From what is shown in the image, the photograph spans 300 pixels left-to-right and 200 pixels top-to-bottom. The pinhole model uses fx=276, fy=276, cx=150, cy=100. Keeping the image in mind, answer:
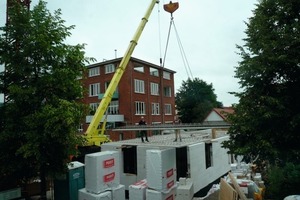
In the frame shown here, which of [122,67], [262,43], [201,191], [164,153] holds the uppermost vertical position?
[122,67]

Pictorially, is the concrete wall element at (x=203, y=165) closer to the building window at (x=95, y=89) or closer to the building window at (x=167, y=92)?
the building window at (x=95, y=89)

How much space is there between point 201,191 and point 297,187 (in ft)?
17.2

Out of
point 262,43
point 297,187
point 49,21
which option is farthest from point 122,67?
point 297,187

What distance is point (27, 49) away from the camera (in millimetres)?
9688

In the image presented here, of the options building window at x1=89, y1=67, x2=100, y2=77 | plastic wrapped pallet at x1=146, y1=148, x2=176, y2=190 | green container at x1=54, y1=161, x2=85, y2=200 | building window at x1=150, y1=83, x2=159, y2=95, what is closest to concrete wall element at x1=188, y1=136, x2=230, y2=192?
plastic wrapped pallet at x1=146, y1=148, x2=176, y2=190

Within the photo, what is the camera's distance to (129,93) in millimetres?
34719

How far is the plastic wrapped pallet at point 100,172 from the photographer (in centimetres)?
1043

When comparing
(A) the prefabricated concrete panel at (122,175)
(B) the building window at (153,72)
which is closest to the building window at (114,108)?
(B) the building window at (153,72)

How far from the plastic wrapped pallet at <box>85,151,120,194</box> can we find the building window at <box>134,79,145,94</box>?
25.2 metres

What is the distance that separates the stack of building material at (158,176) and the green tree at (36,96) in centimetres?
299

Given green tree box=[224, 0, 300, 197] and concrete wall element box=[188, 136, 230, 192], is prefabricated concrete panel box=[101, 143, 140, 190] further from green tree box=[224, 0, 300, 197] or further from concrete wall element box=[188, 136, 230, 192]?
green tree box=[224, 0, 300, 197]

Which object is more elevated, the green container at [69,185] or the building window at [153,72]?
the building window at [153,72]

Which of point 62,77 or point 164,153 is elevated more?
point 62,77

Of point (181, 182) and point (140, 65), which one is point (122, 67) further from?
point (140, 65)
